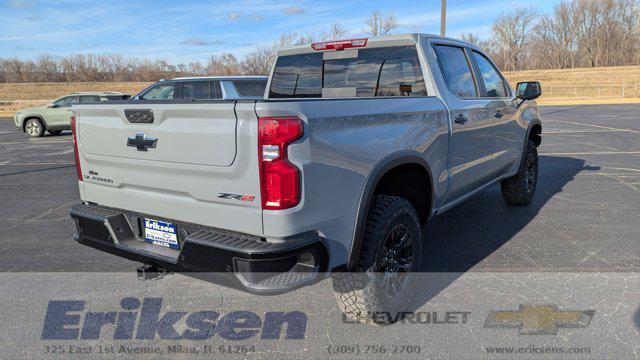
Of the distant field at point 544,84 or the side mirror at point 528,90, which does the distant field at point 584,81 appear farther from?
the side mirror at point 528,90

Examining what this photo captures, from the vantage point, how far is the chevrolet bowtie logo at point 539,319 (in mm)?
2986

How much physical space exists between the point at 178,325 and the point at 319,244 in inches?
54.4

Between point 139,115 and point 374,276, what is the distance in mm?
1717

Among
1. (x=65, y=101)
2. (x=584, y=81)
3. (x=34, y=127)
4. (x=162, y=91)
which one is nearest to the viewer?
(x=162, y=91)

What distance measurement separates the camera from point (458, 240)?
4660 millimetres

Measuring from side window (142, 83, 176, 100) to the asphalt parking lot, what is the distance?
5.42 metres

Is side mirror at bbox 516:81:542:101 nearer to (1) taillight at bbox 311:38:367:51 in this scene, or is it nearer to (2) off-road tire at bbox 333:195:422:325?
(1) taillight at bbox 311:38:367:51

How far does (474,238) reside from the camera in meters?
4.71

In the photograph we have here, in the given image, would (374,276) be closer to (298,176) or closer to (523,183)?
(298,176)

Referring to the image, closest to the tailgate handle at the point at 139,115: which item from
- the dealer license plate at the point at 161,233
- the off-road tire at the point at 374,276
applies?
the dealer license plate at the point at 161,233

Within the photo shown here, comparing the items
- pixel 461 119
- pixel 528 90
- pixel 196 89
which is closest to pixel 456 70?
pixel 461 119

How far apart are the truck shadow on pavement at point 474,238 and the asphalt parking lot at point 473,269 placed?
0.5 inches

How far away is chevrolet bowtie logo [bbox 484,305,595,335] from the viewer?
2986 mm

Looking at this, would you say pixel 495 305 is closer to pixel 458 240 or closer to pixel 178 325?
pixel 458 240
